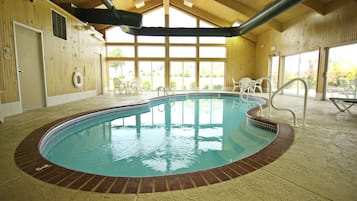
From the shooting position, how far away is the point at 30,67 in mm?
4602

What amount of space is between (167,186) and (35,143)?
1.81 meters

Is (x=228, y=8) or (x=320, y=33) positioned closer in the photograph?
(x=320, y=33)

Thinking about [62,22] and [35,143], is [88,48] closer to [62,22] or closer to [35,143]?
[62,22]

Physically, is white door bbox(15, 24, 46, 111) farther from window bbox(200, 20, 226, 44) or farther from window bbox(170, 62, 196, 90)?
window bbox(200, 20, 226, 44)

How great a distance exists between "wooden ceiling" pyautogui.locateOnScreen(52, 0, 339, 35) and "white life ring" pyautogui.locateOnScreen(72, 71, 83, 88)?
2.42 metres

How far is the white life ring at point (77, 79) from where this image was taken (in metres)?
6.51

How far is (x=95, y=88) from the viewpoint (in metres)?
8.61

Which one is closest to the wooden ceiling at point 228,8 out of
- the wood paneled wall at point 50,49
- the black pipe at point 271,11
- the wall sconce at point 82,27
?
the wall sconce at point 82,27

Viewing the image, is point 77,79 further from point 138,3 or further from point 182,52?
point 182,52

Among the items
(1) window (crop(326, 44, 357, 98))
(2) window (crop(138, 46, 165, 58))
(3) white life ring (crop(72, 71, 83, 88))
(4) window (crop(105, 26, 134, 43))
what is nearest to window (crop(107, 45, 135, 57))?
(4) window (crop(105, 26, 134, 43))

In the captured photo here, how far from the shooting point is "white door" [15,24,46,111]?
A: 14.0ft

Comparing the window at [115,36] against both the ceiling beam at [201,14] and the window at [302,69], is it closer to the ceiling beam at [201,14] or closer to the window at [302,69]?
the ceiling beam at [201,14]

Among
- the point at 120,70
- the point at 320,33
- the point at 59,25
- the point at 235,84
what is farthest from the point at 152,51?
the point at 320,33

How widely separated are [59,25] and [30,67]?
1881 millimetres
